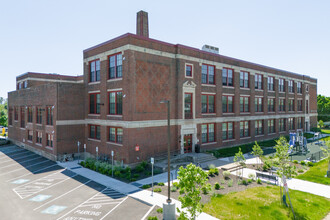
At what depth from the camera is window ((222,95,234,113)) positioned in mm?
33291

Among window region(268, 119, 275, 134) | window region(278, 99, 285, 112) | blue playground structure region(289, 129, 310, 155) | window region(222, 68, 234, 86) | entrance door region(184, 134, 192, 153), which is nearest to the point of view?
entrance door region(184, 134, 192, 153)

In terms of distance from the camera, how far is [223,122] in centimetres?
3294

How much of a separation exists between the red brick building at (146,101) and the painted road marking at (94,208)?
727cm

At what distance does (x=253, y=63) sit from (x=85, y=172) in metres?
31.5

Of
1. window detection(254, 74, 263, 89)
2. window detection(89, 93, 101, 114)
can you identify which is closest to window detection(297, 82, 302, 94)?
window detection(254, 74, 263, 89)

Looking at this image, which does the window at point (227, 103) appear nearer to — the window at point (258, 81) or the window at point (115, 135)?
the window at point (258, 81)

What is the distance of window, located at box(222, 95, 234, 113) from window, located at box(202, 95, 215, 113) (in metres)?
2.49

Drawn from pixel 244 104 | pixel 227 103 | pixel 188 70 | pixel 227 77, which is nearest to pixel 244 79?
pixel 244 104

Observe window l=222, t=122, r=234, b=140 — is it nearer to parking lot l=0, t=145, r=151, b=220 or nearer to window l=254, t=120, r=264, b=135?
window l=254, t=120, r=264, b=135

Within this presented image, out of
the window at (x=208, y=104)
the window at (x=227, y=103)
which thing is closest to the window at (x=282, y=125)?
the window at (x=227, y=103)

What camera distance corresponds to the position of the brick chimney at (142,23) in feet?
90.4

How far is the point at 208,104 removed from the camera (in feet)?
102

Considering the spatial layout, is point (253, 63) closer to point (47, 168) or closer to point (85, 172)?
point (85, 172)

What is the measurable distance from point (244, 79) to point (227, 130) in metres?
9.56
